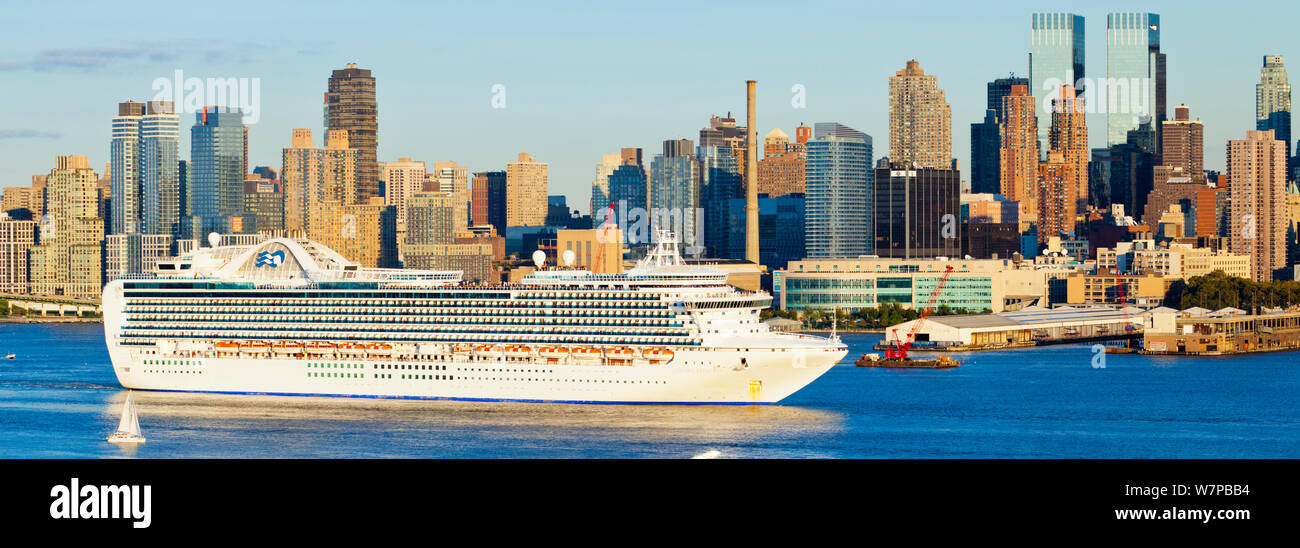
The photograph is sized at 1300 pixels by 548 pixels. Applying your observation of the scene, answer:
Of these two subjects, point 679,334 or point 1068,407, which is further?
point 1068,407

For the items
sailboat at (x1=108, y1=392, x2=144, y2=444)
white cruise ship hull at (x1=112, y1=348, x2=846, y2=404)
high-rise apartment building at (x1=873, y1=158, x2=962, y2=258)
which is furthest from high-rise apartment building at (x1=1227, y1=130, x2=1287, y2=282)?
sailboat at (x1=108, y1=392, x2=144, y2=444)

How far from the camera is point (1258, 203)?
184 metres

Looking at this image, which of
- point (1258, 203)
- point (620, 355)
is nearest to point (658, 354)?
point (620, 355)

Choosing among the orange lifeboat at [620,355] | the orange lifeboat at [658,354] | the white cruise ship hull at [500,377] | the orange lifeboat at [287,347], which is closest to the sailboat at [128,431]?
the white cruise ship hull at [500,377]

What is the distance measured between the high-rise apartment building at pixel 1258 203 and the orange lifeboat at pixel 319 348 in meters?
139

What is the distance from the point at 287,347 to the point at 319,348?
1.13 metres

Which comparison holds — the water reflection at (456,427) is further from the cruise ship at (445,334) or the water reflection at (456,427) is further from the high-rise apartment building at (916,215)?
the high-rise apartment building at (916,215)

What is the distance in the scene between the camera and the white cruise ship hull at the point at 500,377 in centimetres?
5172

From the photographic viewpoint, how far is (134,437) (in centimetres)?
4522

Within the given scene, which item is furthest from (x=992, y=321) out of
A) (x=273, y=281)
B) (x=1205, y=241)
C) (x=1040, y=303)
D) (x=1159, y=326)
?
(x=1205, y=241)

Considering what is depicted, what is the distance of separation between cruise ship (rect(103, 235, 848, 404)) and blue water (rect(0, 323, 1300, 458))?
37.9 inches

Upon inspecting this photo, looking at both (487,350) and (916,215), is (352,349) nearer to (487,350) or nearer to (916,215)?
(487,350)

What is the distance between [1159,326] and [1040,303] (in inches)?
1946
